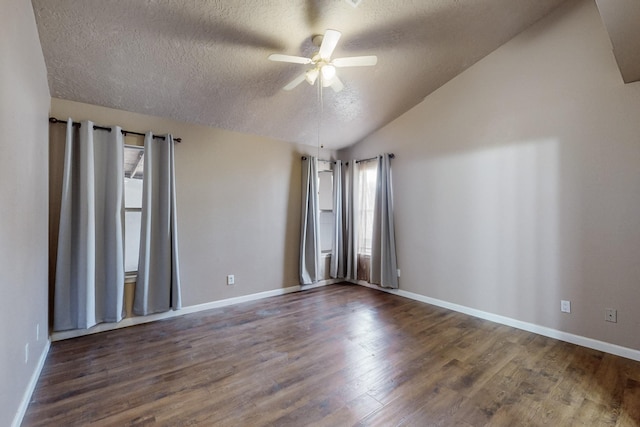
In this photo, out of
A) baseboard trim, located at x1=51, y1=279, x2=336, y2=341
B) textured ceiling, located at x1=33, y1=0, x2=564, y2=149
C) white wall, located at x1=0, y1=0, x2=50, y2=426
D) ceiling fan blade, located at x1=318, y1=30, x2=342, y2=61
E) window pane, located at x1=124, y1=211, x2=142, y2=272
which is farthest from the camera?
window pane, located at x1=124, y1=211, x2=142, y2=272

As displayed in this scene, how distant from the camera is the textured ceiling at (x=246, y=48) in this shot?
87.7 inches

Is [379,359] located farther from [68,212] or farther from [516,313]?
[68,212]

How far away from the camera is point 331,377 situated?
2.22 meters

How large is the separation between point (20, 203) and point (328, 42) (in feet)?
7.85

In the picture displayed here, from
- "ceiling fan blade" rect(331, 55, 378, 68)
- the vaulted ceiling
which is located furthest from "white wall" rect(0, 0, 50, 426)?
"ceiling fan blade" rect(331, 55, 378, 68)

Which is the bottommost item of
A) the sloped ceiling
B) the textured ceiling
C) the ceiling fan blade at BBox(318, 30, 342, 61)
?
the sloped ceiling

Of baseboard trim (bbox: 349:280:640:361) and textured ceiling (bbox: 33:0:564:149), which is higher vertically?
textured ceiling (bbox: 33:0:564:149)

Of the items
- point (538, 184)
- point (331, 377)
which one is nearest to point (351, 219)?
point (538, 184)

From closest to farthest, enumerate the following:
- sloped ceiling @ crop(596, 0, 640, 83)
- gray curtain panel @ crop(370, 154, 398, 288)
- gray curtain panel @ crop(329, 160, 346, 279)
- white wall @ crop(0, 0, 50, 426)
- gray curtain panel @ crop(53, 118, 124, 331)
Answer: white wall @ crop(0, 0, 50, 426)
sloped ceiling @ crop(596, 0, 640, 83)
gray curtain panel @ crop(53, 118, 124, 331)
gray curtain panel @ crop(370, 154, 398, 288)
gray curtain panel @ crop(329, 160, 346, 279)

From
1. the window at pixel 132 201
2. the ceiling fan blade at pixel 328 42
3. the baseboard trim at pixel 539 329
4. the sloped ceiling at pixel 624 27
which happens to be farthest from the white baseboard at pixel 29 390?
the sloped ceiling at pixel 624 27

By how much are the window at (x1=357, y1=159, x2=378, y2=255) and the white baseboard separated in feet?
13.5

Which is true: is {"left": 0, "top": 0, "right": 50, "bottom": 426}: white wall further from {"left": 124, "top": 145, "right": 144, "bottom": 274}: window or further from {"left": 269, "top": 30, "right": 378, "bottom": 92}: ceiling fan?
{"left": 269, "top": 30, "right": 378, "bottom": 92}: ceiling fan

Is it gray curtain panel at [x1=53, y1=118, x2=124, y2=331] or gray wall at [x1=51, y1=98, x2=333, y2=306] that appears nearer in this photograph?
gray curtain panel at [x1=53, y1=118, x2=124, y2=331]

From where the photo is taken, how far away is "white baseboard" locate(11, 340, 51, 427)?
1.70m
